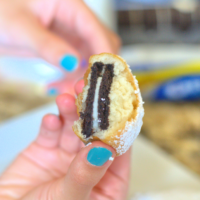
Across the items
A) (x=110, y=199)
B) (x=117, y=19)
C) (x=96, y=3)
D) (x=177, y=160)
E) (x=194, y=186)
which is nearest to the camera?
(x=110, y=199)

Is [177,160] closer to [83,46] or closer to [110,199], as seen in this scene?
[110,199]

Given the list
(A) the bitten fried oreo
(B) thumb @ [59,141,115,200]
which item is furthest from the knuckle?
(A) the bitten fried oreo

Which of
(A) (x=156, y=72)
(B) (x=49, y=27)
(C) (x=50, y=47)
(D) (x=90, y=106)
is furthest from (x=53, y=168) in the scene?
(A) (x=156, y=72)

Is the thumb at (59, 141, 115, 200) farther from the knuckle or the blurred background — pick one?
the blurred background

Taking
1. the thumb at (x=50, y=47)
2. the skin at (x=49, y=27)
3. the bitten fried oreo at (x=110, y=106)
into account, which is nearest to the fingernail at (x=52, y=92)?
the skin at (x=49, y=27)

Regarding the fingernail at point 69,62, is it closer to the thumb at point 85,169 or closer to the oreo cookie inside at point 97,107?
the oreo cookie inside at point 97,107

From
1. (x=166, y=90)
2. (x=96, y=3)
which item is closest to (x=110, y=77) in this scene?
(x=166, y=90)
